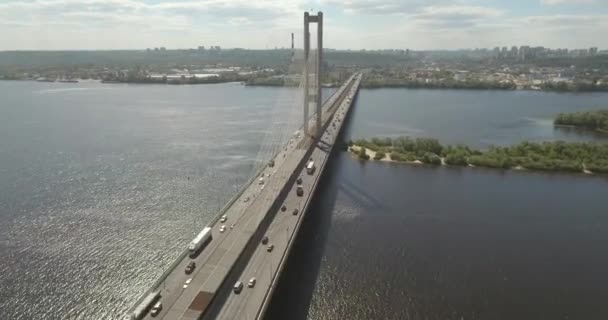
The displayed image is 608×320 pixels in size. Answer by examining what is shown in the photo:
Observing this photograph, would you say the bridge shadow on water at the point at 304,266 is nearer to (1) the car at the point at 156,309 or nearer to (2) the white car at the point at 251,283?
(2) the white car at the point at 251,283

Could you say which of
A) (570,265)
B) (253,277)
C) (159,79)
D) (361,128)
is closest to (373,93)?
(361,128)

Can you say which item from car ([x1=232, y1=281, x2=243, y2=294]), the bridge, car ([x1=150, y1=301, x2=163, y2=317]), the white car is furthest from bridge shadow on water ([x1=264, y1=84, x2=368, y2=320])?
car ([x1=150, y1=301, x2=163, y2=317])

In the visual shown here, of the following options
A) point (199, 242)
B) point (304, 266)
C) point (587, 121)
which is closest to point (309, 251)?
point (304, 266)

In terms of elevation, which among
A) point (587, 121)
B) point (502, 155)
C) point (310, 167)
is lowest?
point (502, 155)

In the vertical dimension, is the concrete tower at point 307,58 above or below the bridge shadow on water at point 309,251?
above

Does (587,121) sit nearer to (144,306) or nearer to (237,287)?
(237,287)

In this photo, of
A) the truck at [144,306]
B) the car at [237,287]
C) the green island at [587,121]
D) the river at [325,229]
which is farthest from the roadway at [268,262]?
the green island at [587,121]

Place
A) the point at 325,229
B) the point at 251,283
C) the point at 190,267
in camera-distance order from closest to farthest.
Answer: the point at 251,283 < the point at 190,267 < the point at 325,229
